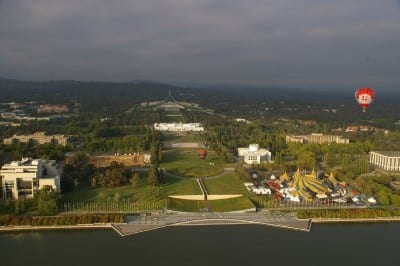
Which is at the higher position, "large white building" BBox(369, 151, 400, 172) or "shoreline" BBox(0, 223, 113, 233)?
"large white building" BBox(369, 151, 400, 172)

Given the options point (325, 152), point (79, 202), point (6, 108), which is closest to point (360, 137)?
point (325, 152)

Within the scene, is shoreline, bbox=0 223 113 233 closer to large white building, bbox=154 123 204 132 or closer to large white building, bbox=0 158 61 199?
large white building, bbox=0 158 61 199

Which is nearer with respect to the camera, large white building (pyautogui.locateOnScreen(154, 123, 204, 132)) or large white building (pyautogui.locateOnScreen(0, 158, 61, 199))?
large white building (pyautogui.locateOnScreen(0, 158, 61, 199))

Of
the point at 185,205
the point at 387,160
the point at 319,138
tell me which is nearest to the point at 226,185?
the point at 185,205

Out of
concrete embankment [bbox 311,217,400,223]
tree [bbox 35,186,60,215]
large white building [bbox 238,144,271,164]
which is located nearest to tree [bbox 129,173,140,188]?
tree [bbox 35,186,60,215]

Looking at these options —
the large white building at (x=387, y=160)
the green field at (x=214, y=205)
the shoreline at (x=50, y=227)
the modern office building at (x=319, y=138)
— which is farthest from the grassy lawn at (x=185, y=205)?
the modern office building at (x=319, y=138)

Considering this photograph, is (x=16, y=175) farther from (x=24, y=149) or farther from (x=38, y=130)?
(x=38, y=130)

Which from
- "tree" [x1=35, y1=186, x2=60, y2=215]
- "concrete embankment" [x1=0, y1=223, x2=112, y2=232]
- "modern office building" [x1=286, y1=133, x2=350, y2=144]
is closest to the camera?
"concrete embankment" [x1=0, y1=223, x2=112, y2=232]
